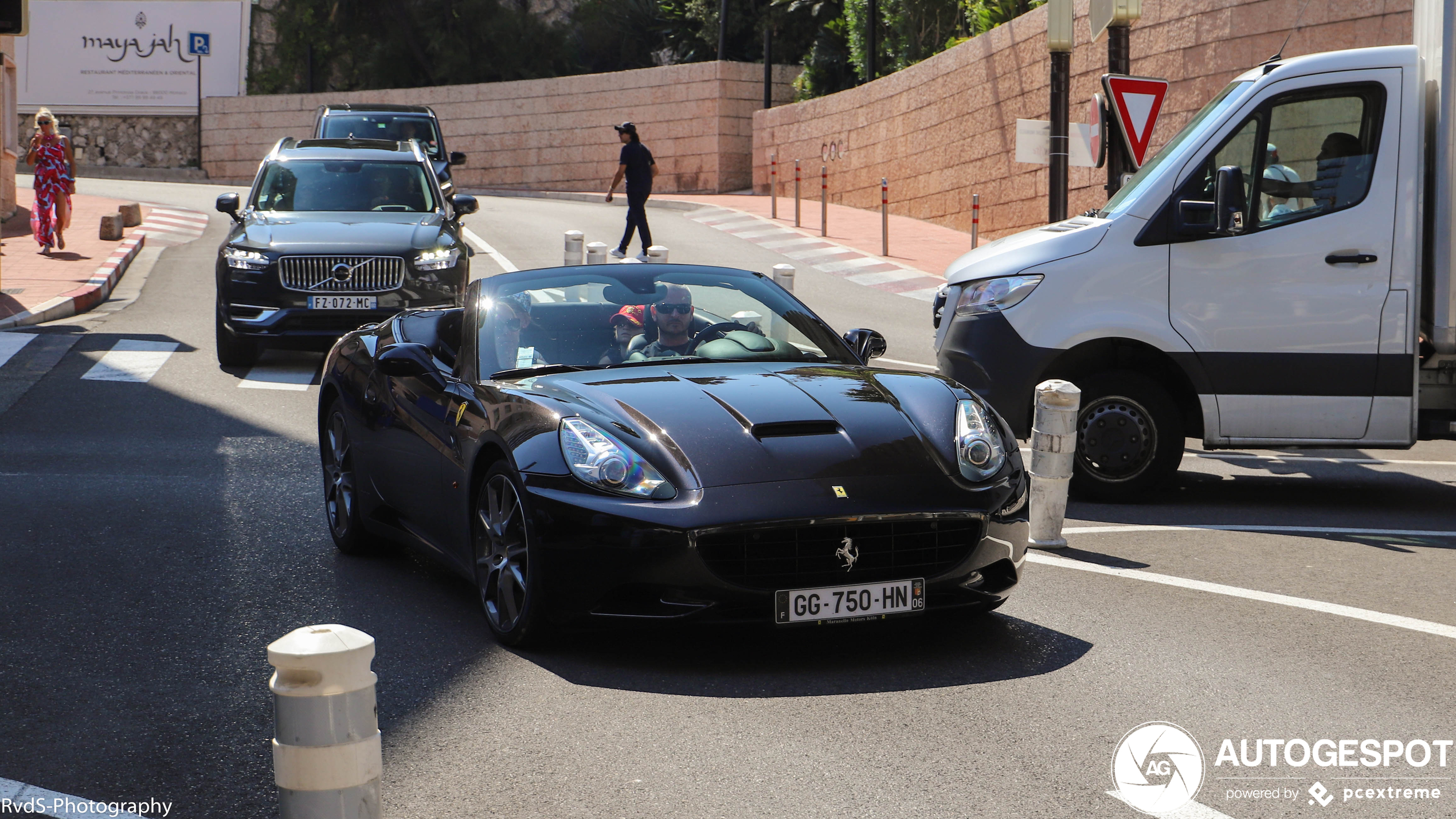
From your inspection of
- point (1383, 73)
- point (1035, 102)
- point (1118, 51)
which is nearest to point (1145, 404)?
point (1383, 73)

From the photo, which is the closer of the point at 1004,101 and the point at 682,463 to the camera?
the point at 682,463

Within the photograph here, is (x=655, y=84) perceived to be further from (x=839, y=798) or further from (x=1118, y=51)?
(x=839, y=798)

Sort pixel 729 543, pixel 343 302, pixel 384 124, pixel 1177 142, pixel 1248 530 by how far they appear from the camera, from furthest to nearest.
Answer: pixel 384 124 → pixel 343 302 → pixel 1177 142 → pixel 1248 530 → pixel 729 543

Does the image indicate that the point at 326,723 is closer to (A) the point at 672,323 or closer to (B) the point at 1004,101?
(A) the point at 672,323

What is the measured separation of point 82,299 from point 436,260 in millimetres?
5976

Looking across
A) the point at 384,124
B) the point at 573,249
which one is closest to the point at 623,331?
the point at 573,249

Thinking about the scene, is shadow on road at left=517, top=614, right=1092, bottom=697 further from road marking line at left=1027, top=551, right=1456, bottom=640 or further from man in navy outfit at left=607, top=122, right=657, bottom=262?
man in navy outfit at left=607, top=122, right=657, bottom=262

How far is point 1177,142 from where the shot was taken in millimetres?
8453

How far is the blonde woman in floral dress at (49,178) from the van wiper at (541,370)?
16.3 metres

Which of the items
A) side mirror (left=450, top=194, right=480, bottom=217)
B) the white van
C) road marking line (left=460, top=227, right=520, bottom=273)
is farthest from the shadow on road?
road marking line (left=460, top=227, right=520, bottom=273)

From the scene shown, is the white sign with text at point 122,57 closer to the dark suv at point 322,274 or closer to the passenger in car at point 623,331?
the dark suv at point 322,274

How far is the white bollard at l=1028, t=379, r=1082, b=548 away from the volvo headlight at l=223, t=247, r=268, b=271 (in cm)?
782

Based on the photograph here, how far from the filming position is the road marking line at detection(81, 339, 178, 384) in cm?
1264

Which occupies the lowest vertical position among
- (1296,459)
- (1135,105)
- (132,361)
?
(1296,459)
